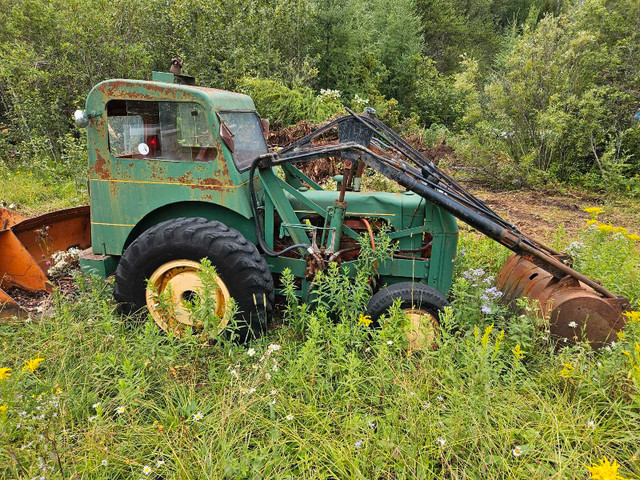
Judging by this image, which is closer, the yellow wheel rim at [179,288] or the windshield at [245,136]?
the yellow wheel rim at [179,288]

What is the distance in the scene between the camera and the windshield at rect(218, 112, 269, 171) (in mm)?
3697

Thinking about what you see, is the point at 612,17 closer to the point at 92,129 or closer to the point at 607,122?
the point at 607,122

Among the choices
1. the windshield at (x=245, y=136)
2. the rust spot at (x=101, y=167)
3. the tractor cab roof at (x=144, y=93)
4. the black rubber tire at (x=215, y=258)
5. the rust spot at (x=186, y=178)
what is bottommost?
the black rubber tire at (x=215, y=258)

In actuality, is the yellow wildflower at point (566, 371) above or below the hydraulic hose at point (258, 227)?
below

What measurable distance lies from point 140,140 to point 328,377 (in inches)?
98.5

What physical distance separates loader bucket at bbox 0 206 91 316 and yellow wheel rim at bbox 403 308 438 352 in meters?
3.40

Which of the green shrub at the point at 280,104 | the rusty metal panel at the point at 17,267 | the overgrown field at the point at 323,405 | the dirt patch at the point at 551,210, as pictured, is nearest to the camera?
the overgrown field at the point at 323,405

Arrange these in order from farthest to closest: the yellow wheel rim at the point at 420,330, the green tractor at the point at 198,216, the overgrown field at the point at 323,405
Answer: the green tractor at the point at 198,216 < the yellow wheel rim at the point at 420,330 < the overgrown field at the point at 323,405

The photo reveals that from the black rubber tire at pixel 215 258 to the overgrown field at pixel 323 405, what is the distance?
25 cm

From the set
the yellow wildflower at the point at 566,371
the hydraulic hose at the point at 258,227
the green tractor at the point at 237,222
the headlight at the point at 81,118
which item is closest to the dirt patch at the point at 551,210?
the green tractor at the point at 237,222

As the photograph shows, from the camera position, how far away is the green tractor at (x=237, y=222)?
3.29 m

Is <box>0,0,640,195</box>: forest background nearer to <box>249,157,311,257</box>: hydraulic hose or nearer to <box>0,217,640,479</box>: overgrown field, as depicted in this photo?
<box>249,157,311,257</box>: hydraulic hose

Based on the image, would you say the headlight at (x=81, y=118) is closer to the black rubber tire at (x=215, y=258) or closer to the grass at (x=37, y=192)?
the black rubber tire at (x=215, y=258)

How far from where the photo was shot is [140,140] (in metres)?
3.60
